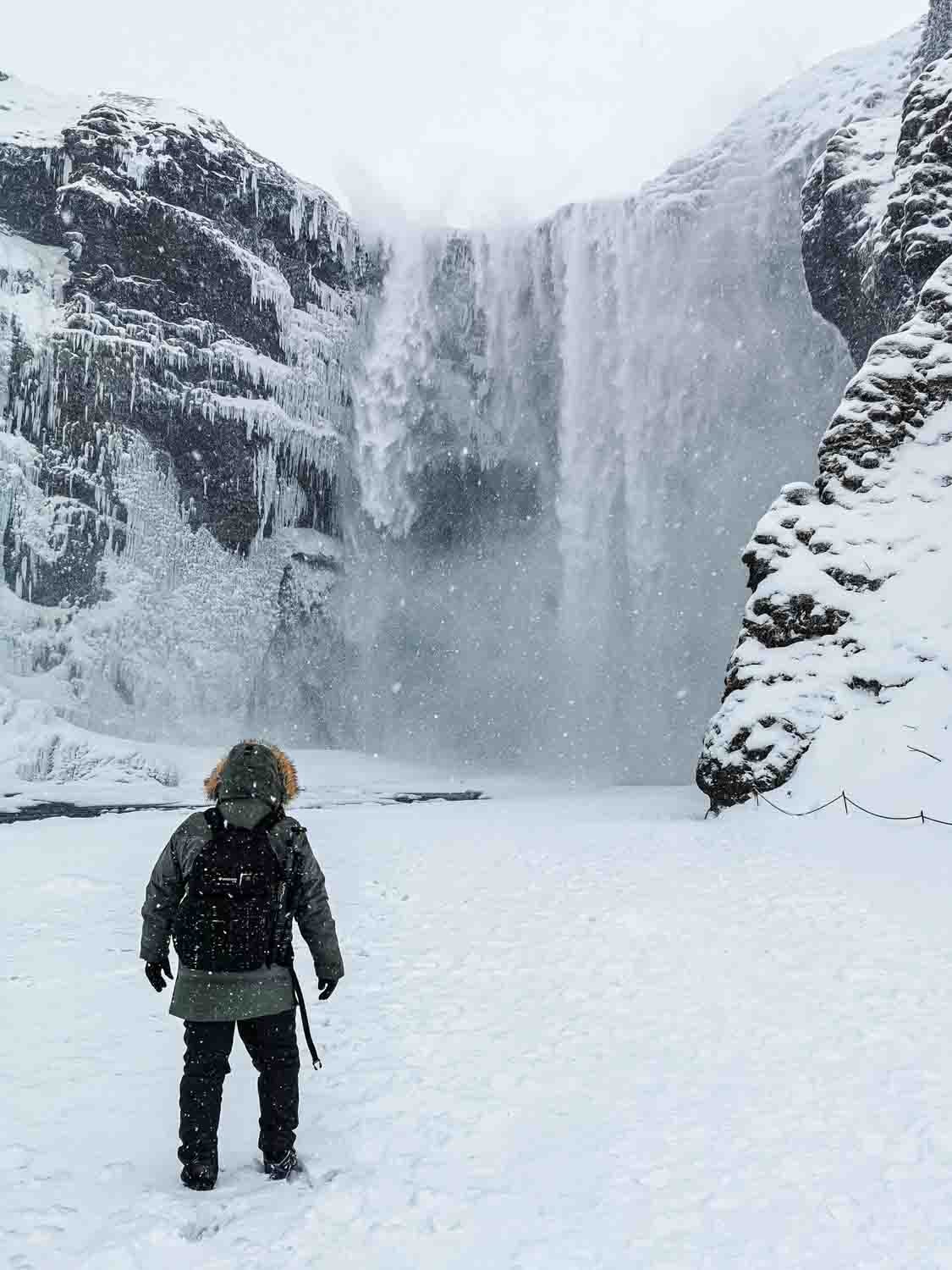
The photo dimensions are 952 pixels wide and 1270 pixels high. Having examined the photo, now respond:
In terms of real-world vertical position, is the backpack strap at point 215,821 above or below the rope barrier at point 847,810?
above

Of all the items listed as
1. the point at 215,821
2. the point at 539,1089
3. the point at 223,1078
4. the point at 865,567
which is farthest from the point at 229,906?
the point at 865,567

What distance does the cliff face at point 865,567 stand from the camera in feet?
45.2

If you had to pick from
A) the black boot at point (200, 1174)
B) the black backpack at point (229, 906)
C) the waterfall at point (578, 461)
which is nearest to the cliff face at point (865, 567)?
the black backpack at point (229, 906)

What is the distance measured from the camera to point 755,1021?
493cm

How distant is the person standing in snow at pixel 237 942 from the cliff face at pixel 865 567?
38.7 ft

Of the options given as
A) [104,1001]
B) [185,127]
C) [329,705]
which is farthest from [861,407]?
[185,127]

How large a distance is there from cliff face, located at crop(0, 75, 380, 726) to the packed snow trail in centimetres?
2356

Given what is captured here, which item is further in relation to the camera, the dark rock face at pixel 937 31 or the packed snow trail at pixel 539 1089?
the dark rock face at pixel 937 31

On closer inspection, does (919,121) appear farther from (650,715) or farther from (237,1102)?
(237,1102)

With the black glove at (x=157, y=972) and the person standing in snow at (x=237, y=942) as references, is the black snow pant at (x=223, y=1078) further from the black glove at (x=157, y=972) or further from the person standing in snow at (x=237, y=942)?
the black glove at (x=157, y=972)

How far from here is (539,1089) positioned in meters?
4.13

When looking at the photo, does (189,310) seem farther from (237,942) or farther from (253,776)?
(237,942)

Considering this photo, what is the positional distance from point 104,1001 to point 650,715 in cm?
3107

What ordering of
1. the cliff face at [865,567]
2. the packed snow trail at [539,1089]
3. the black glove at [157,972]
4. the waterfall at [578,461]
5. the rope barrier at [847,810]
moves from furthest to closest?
the waterfall at [578,461], the cliff face at [865,567], the rope barrier at [847,810], the black glove at [157,972], the packed snow trail at [539,1089]
